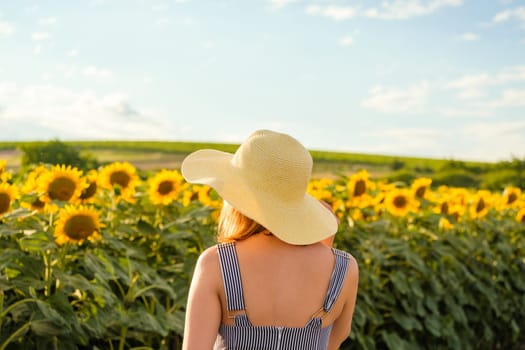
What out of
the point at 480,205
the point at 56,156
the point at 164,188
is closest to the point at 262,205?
the point at 164,188

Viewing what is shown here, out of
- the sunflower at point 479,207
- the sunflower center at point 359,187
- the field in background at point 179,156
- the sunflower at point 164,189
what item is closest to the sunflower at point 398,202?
the sunflower center at point 359,187

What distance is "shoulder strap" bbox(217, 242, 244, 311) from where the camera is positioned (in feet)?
7.00

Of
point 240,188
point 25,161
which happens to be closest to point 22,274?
point 240,188

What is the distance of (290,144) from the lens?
2.31m

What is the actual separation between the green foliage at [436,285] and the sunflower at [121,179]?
139 centimetres

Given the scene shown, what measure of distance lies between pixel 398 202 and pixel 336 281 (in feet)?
11.5

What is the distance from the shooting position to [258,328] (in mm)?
2211

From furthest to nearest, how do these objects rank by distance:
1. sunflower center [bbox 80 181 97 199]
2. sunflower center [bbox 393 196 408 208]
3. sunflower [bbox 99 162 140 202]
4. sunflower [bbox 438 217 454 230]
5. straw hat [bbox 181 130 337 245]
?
sunflower [bbox 438 217 454 230]
sunflower center [bbox 393 196 408 208]
sunflower [bbox 99 162 140 202]
sunflower center [bbox 80 181 97 199]
straw hat [bbox 181 130 337 245]

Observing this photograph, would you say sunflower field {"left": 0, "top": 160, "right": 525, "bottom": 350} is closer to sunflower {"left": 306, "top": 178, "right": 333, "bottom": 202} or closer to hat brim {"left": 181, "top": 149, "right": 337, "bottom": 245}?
sunflower {"left": 306, "top": 178, "right": 333, "bottom": 202}

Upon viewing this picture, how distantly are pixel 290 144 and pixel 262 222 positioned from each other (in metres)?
0.27

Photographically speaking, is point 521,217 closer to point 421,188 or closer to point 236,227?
point 421,188

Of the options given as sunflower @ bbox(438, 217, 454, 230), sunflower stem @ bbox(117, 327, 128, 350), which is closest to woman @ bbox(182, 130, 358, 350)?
sunflower stem @ bbox(117, 327, 128, 350)

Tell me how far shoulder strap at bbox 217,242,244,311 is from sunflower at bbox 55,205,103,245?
1527 mm

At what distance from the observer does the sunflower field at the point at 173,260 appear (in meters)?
3.41
